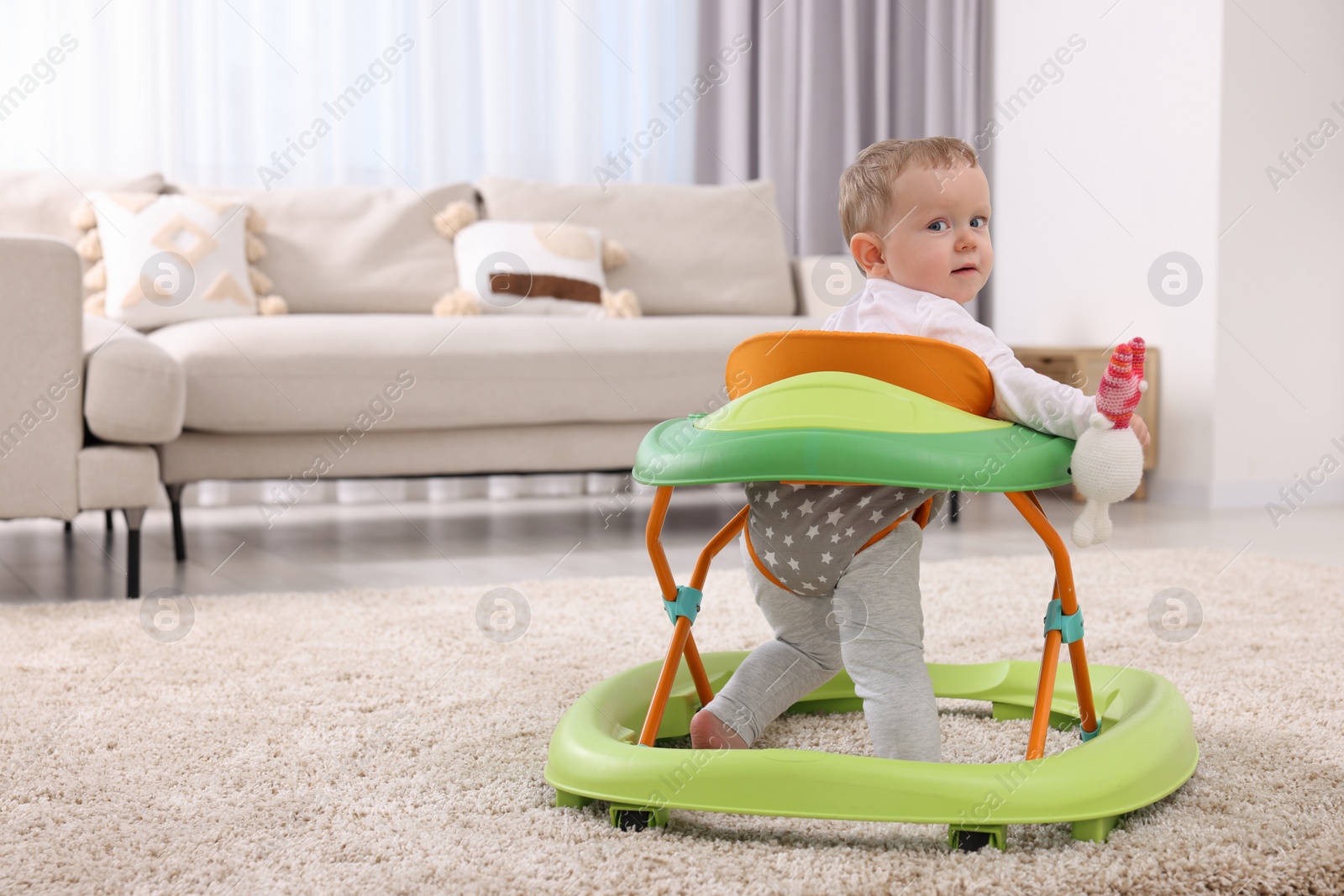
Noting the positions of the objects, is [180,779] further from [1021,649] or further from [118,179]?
[118,179]

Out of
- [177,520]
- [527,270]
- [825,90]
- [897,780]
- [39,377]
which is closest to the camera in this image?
[897,780]

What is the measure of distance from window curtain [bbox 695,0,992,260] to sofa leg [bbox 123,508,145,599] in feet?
7.96

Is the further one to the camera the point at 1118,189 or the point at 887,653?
the point at 1118,189

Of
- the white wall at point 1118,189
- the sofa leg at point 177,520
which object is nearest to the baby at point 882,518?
the sofa leg at point 177,520

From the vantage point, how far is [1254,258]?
10.4 ft

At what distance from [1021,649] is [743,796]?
2.51ft

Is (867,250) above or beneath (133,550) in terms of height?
above

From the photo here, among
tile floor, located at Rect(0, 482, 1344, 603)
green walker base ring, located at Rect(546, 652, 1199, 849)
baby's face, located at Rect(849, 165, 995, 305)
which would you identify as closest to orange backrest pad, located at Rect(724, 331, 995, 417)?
baby's face, located at Rect(849, 165, 995, 305)

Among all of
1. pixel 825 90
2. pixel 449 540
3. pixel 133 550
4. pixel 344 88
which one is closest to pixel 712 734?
pixel 133 550

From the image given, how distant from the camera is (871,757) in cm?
88

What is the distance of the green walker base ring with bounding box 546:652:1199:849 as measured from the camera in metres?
0.83

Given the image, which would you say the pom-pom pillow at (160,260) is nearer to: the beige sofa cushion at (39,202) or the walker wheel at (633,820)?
the beige sofa cushion at (39,202)

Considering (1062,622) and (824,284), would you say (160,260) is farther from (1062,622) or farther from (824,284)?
(1062,622)

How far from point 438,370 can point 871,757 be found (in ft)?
5.56
